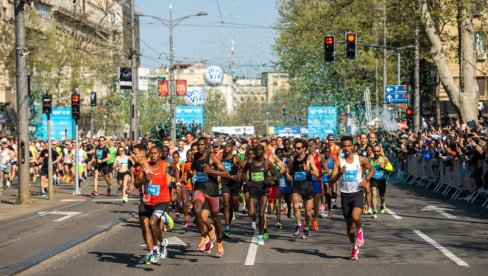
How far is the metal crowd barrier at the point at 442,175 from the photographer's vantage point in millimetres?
26562

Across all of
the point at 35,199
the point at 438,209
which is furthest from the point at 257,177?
the point at 35,199

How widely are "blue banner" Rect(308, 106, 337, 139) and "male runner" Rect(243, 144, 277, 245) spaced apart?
41.8 metres

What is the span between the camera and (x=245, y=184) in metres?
17.7

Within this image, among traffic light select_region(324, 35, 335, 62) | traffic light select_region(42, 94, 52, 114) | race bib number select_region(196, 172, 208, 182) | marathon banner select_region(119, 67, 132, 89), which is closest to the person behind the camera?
race bib number select_region(196, 172, 208, 182)

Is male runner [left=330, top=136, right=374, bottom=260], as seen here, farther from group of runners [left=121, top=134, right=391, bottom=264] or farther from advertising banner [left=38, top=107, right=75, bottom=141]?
advertising banner [left=38, top=107, right=75, bottom=141]

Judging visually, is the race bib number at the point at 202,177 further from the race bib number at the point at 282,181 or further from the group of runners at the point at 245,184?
the race bib number at the point at 282,181

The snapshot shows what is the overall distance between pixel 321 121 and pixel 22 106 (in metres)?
34.4

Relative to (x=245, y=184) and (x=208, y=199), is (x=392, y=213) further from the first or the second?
(x=208, y=199)

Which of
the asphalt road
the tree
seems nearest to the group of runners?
the asphalt road

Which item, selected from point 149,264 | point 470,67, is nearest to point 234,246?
point 149,264

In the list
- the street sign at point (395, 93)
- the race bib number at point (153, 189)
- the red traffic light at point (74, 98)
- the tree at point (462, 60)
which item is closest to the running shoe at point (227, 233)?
the race bib number at point (153, 189)

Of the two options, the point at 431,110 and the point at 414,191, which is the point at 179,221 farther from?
the point at 431,110

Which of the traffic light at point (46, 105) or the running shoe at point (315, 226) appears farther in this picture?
the traffic light at point (46, 105)

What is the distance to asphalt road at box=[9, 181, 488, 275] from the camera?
13.1m
